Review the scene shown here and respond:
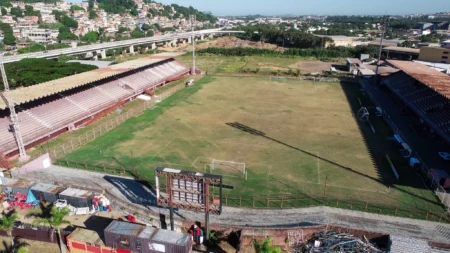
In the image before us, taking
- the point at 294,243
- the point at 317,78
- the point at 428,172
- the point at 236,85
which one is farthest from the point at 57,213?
the point at 317,78

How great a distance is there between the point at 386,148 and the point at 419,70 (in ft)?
93.1

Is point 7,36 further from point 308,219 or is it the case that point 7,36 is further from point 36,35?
point 308,219

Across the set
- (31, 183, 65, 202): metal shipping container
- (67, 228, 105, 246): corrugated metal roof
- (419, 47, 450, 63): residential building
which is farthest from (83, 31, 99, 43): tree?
(67, 228, 105, 246): corrugated metal roof

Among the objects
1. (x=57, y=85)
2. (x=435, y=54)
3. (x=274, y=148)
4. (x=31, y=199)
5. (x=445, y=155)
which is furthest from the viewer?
(x=435, y=54)

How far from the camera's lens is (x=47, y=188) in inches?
1041

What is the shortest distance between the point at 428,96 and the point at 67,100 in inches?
2192

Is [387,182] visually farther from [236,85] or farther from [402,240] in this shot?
[236,85]

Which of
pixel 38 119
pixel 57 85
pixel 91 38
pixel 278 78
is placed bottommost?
pixel 278 78

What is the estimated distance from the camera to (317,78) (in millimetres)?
76125

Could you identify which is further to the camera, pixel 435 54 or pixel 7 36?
pixel 7 36

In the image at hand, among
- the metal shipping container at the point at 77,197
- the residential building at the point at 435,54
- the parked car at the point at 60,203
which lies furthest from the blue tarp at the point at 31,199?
the residential building at the point at 435,54

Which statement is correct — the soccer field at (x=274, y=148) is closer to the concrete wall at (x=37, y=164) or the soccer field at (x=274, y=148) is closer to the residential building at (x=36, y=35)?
the concrete wall at (x=37, y=164)

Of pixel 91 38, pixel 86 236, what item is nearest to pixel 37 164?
pixel 86 236

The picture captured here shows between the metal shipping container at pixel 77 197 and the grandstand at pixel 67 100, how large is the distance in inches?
502
